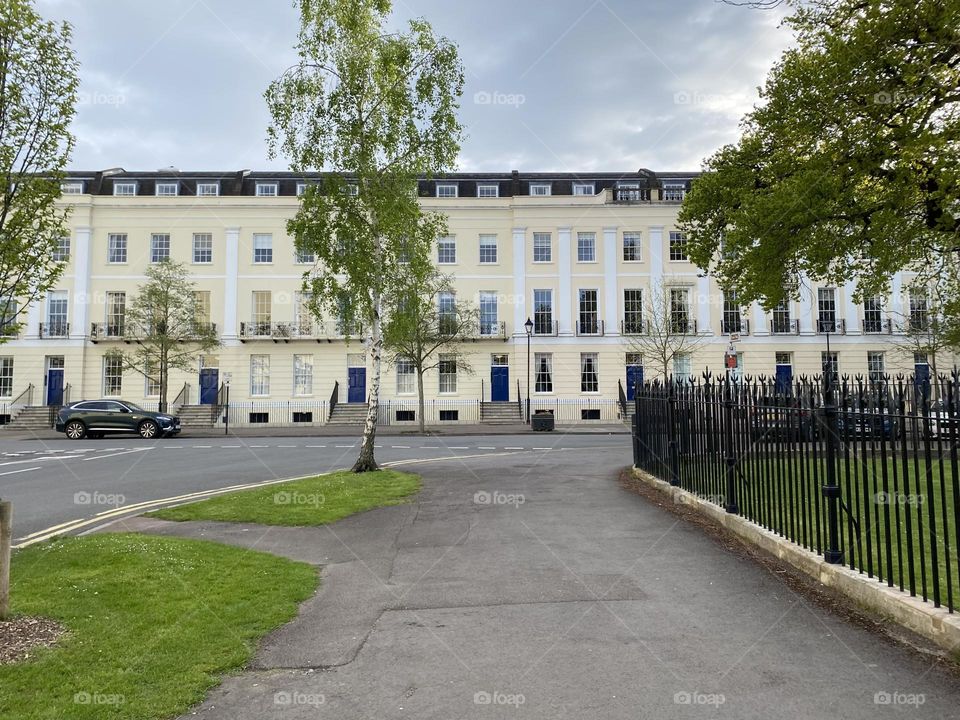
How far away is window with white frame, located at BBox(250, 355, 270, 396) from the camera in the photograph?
38.8 metres

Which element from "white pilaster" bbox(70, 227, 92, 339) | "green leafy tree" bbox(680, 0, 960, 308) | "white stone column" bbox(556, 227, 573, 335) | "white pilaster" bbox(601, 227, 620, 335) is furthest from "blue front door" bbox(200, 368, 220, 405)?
"green leafy tree" bbox(680, 0, 960, 308)

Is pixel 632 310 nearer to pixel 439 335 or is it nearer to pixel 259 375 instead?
pixel 439 335

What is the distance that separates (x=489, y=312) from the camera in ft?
130

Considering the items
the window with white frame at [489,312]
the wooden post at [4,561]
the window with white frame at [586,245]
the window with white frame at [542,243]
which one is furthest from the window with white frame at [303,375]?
the wooden post at [4,561]

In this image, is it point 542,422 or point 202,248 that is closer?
point 542,422

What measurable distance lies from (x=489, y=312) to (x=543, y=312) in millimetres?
3267

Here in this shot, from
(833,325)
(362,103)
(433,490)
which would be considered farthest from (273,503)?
(833,325)

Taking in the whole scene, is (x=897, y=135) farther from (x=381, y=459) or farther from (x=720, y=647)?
(x=381, y=459)

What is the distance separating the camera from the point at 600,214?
131 ft

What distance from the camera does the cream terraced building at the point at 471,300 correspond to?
3859 cm

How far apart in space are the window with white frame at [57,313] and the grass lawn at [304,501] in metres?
33.7

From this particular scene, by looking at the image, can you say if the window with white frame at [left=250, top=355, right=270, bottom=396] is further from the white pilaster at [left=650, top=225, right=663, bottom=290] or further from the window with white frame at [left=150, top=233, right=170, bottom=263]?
the white pilaster at [left=650, top=225, right=663, bottom=290]

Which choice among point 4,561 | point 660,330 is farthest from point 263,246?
point 4,561

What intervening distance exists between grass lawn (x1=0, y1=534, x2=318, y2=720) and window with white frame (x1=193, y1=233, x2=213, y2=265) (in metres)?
35.2
